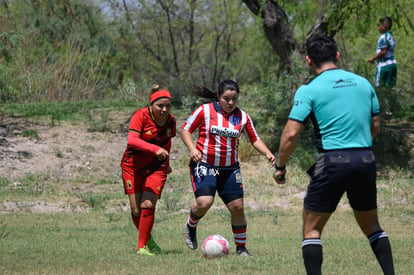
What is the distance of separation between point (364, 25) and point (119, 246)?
9677 mm

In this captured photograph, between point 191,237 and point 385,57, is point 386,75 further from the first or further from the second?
point 191,237

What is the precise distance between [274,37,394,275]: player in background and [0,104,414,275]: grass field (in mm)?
1450

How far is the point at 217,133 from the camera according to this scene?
7.61 metres

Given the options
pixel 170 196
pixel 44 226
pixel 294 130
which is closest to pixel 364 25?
pixel 170 196

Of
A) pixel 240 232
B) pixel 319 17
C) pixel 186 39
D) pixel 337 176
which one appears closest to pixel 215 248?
pixel 240 232

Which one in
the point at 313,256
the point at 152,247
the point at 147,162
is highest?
the point at 147,162

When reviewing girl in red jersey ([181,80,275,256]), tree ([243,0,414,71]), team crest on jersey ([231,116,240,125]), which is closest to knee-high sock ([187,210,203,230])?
girl in red jersey ([181,80,275,256])

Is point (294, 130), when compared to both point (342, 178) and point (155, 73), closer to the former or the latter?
point (342, 178)

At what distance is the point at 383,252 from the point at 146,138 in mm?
3325

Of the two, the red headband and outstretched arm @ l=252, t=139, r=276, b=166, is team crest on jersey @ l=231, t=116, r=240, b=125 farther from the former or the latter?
the red headband

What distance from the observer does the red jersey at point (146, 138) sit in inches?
309

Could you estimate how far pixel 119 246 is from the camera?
28.0 ft

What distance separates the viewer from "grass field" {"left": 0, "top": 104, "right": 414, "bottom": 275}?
23.3 feet

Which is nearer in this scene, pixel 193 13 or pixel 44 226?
pixel 44 226
